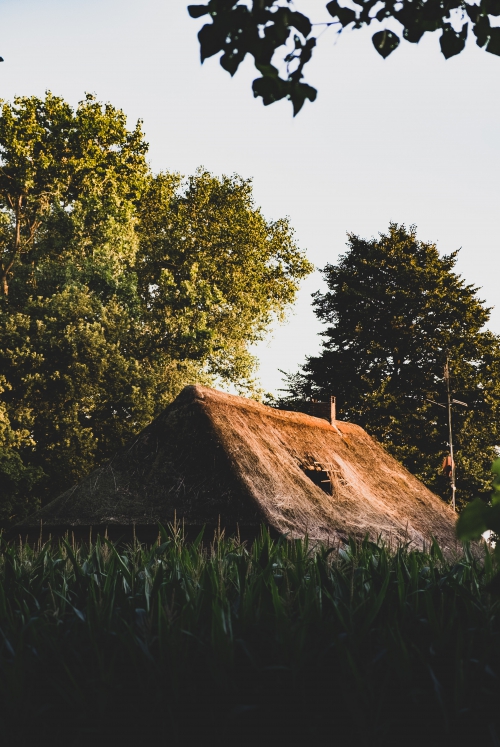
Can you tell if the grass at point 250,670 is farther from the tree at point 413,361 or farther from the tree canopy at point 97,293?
the tree at point 413,361

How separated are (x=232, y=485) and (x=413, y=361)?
22.5 meters

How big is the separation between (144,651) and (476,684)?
1.40 meters

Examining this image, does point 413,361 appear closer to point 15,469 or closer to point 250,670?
point 15,469

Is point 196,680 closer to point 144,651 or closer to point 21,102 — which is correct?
point 144,651

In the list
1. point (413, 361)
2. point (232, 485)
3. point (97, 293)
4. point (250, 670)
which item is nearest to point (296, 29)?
point (250, 670)

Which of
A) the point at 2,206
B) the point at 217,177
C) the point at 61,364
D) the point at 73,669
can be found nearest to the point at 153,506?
the point at 73,669

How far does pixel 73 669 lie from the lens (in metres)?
3.64

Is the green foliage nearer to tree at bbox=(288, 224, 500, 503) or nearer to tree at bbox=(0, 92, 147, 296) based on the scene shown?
tree at bbox=(0, 92, 147, 296)

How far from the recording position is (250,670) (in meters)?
3.58

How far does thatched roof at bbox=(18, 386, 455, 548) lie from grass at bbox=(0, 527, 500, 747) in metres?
7.36

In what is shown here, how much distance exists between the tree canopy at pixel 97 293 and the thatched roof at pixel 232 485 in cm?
865

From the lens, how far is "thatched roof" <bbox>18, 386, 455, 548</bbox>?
40.0 ft

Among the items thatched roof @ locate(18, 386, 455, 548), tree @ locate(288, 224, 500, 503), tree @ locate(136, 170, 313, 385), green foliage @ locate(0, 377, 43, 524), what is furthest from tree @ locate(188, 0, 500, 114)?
tree @ locate(288, 224, 500, 503)

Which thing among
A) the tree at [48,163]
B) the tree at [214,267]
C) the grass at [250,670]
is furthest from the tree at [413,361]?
the grass at [250,670]
